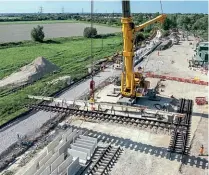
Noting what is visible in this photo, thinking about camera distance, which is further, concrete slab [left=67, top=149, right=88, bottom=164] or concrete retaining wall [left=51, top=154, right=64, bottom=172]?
concrete slab [left=67, top=149, right=88, bottom=164]

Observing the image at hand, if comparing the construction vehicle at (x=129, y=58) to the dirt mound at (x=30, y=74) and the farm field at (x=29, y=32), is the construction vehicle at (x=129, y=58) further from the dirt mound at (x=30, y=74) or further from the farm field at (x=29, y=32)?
the farm field at (x=29, y=32)

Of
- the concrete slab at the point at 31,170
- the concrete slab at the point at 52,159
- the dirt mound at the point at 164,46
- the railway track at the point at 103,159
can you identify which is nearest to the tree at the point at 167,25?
the dirt mound at the point at 164,46

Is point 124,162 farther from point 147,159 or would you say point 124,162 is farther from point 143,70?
point 143,70

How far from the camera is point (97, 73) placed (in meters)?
30.4

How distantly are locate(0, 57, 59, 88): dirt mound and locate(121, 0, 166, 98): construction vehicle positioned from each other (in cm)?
1037

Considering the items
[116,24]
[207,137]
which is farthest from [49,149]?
[116,24]

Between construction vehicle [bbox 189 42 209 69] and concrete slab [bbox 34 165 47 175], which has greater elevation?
construction vehicle [bbox 189 42 209 69]

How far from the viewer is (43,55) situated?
4075 centimetres

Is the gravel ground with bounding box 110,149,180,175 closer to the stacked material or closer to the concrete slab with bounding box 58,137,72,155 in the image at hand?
the stacked material

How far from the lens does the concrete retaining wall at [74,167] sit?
1274cm

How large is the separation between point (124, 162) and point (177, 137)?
3.81 meters

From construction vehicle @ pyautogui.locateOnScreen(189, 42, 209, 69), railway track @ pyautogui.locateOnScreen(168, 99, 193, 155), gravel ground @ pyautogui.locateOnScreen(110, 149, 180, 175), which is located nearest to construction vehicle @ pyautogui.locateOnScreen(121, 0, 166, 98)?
railway track @ pyautogui.locateOnScreen(168, 99, 193, 155)

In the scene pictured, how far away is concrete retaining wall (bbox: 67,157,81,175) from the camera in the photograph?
12.7 metres

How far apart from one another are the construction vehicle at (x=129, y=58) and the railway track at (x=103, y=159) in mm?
5816
